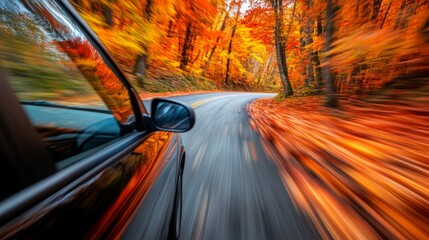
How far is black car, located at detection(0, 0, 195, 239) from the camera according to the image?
27.7 inches

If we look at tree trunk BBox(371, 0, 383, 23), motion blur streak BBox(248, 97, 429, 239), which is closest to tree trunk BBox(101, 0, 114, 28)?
motion blur streak BBox(248, 97, 429, 239)

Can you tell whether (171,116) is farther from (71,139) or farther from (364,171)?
(364,171)

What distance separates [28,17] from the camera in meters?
1.02

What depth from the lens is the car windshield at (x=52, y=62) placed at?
2.87 ft

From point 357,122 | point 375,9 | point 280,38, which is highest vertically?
point 280,38

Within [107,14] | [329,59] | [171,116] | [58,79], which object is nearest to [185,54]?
[107,14]

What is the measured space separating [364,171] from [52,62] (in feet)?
11.3

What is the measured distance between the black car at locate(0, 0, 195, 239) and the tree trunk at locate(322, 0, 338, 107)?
6785 mm

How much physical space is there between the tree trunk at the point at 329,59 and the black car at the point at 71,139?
6.78m

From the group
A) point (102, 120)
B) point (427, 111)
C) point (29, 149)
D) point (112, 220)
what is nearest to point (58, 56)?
point (102, 120)

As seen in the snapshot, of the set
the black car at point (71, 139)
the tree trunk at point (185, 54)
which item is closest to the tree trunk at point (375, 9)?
the black car at point (71, 139)

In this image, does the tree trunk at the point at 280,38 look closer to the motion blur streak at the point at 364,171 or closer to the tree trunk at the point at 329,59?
the tree trunk at the point at 329,59

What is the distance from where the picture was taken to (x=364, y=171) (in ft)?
10.2

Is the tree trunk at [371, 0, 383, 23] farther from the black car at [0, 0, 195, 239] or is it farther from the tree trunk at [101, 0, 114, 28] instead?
the black car at [0, 0, 195, 239]
